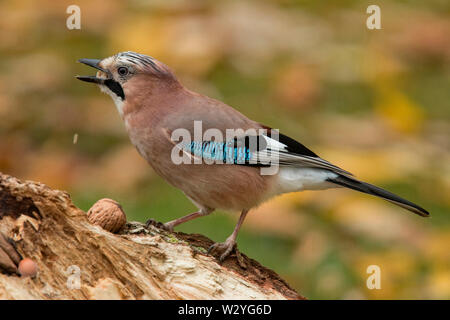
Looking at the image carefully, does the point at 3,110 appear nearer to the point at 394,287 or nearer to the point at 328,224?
the point at 328,224

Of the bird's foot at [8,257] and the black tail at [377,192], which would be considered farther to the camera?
the black tail at [377,192]

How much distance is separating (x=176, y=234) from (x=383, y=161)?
9.47 ft

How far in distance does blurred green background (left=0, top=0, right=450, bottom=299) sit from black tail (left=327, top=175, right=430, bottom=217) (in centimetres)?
105

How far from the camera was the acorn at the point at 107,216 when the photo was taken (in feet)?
8.66

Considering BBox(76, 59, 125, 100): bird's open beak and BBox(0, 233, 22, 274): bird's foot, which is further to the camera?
BBox(76, 59, 125, 100): bird's open beak

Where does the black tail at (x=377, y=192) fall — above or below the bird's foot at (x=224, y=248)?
above

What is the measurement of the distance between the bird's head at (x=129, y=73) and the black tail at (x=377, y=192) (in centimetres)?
93

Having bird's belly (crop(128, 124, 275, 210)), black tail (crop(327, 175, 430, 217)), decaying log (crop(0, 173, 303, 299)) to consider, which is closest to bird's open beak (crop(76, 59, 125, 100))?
bird's belly (crop(128, 124, 275, 210))

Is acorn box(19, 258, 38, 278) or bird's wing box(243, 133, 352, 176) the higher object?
bird's wing box(243, 133, 352, 176)

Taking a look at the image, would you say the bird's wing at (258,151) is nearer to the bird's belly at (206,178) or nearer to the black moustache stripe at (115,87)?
the bird's belly at (206,178)

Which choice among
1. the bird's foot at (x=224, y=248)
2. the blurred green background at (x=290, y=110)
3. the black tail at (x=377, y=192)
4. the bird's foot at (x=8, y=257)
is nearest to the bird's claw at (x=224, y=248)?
the bird's foot at (x=224, y=248)

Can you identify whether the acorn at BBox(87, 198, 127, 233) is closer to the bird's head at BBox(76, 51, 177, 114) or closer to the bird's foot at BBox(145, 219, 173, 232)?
the bird's foot at BBox(145, 219, 173, 232)

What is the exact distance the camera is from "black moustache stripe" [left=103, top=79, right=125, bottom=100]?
3.27 m

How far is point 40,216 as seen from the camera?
2350 millimetres
